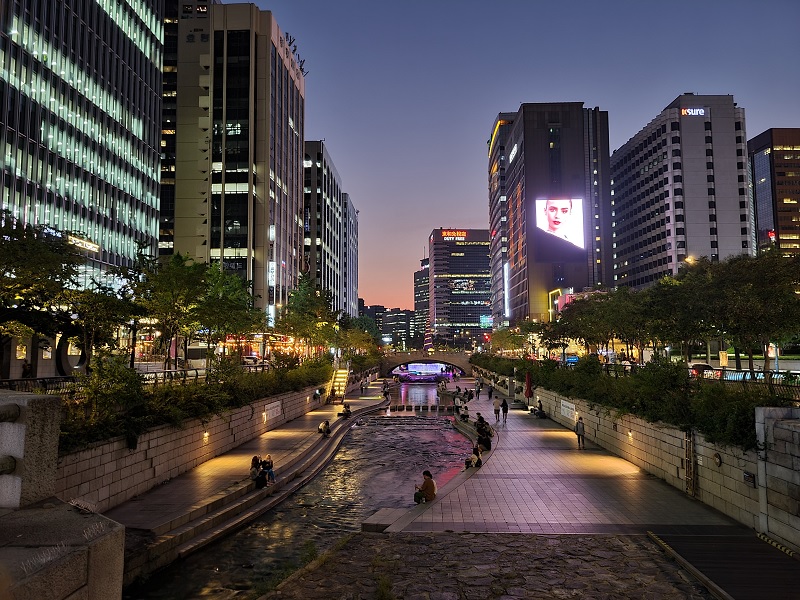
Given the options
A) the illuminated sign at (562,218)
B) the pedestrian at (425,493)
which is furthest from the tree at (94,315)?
Answer: the illuminated sign at (562,218)

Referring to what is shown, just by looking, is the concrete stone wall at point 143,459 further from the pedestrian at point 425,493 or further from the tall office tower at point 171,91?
the tall office tower at point 171,91

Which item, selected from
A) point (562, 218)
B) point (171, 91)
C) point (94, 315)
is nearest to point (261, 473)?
point (94, 315)

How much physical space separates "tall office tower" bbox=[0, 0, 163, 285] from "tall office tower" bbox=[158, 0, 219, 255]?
11746 millimetres

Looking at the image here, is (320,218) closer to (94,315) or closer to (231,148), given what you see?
(231,148)

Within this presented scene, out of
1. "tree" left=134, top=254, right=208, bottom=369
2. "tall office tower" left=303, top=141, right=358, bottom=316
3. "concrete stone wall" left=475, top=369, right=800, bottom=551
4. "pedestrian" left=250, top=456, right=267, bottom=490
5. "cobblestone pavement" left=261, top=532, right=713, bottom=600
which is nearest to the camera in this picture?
"cobblestone pavement" left=261, top=532, right=713, bottom=600

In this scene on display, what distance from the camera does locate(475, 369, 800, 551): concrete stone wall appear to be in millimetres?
13852

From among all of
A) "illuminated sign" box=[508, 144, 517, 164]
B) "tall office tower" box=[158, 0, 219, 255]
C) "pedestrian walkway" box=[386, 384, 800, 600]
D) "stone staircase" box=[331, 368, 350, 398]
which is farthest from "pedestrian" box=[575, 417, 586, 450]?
"illuminated sign" box=[508, 144, 517, 164]

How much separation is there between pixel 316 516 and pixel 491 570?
8218 millimetres

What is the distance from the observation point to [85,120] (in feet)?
236

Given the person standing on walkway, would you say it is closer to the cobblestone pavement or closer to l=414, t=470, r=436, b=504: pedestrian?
l=414, t=470, r=436, b=504: pedestrian

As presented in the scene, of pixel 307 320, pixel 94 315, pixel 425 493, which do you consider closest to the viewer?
pixel 425 493

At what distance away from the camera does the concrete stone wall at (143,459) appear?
15889 mm

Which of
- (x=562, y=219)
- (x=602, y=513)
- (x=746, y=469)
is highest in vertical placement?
(x=562, y=219)

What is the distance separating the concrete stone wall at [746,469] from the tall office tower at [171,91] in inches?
3842
